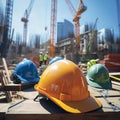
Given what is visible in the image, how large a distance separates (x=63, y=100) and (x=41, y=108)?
355 mm

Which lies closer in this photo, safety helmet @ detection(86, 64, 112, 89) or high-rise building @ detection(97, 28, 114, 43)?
safety helmet @ detection(86, 64, 112, 89)

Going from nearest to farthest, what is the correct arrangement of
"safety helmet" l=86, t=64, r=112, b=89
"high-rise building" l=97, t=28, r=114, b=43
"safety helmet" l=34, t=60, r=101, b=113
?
1. "safety helmet" l=34, t=60, r=101, b=113
2. "safety helmet" l=86, t=64, r=112, b=89
3. "high-rise building" l=97, t=28, r=114, b=43

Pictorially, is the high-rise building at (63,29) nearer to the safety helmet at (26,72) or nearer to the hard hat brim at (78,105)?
the safety helmet at (26,72)

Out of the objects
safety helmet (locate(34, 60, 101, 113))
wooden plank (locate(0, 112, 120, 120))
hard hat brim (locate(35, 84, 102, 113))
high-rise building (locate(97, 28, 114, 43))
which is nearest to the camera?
wooden plank (locate(0, 112, 120, 120))

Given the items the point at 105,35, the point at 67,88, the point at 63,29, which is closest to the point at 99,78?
the point at 67,88

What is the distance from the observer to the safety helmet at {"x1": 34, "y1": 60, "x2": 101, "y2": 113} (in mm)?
3326

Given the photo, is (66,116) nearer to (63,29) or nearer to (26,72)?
(26,72)

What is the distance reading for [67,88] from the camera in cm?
336

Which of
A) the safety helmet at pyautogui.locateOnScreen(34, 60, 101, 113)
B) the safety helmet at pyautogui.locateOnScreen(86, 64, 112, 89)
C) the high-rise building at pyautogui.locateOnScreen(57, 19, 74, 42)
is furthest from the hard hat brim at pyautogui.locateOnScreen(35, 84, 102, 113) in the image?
the high-rise building at pyautogui.locateOnScreen(57, 19, 74, 42)

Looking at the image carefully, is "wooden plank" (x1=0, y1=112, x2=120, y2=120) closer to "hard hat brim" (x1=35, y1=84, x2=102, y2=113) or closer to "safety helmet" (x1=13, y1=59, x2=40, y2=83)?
"hard hat brim" (x1=35, y1=84, x2=102, y2=113)

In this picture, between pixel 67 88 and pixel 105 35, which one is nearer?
pixel 67 88

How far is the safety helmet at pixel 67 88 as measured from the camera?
3326 millimetres

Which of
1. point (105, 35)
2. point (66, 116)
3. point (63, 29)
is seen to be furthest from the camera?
point (63, 29)

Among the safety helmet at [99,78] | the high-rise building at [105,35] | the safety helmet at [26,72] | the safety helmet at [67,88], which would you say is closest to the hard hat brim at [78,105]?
the safety helmet at [67,88]
